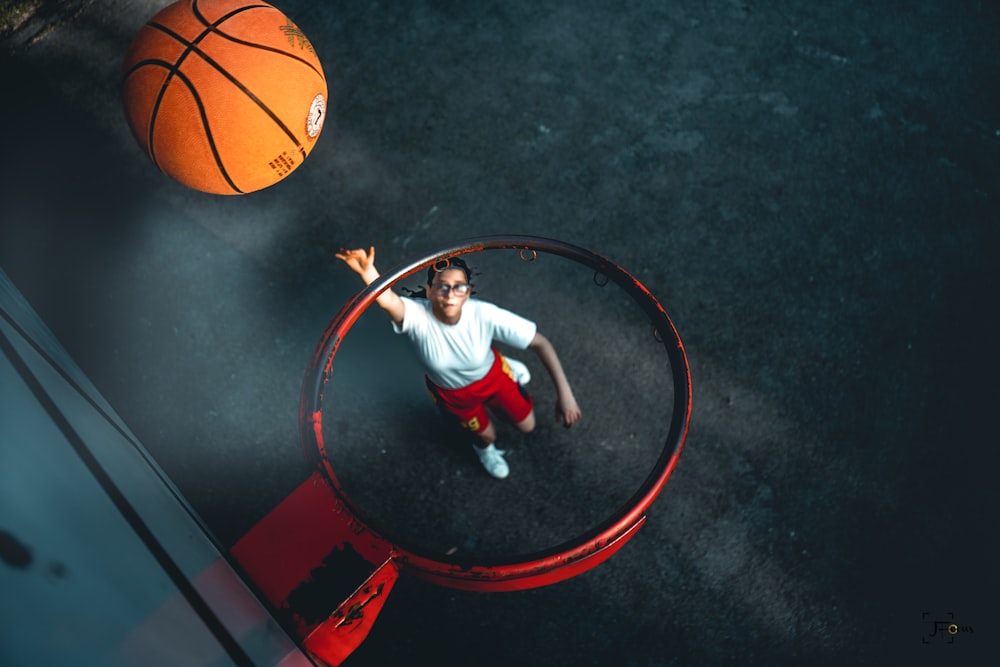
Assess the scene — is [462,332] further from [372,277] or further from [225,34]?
[225,34]

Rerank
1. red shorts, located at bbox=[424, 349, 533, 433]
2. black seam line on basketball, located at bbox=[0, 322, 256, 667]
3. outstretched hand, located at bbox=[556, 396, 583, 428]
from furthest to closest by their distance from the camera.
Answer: red shorts, located at bbox=[424, 349, 533, 433], outstretched hand, located at bbox=[556, 396, 583, 428], black seam line on basketball, located at bbox=[0, 322, 256, 667]

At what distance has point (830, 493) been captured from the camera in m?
3.33

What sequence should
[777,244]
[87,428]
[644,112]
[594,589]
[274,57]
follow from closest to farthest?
[87,428] → [274,57] → [594,589] → [777,244] → [644,112]

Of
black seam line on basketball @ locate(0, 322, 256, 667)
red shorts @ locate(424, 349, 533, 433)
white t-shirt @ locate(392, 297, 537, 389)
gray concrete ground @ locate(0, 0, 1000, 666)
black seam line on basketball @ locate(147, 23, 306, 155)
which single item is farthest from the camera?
gray concrete ground @ locate(0, 0, 1000, 666)

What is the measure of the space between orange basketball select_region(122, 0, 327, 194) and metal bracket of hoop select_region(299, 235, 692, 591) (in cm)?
65

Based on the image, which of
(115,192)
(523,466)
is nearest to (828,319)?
(523,466)

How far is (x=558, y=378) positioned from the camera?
112 inches

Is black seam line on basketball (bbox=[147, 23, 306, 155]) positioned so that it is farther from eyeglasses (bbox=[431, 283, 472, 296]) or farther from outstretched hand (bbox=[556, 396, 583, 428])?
outstretched hand (bbox=[556, 396, 583, 428])

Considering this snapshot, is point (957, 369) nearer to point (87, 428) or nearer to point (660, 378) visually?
point (660, 378)

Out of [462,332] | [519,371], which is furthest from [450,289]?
[519,371]

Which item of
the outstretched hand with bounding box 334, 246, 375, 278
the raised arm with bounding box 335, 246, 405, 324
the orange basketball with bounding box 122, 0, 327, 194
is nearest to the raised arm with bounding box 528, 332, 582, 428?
the raised arm with bounding box 335, 246, 405, 324

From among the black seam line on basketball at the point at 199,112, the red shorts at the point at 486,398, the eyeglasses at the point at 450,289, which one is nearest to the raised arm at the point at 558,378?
the red shorts at the point at 486,398

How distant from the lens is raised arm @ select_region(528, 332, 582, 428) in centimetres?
280

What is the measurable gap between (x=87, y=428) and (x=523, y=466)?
2000 millimetres
